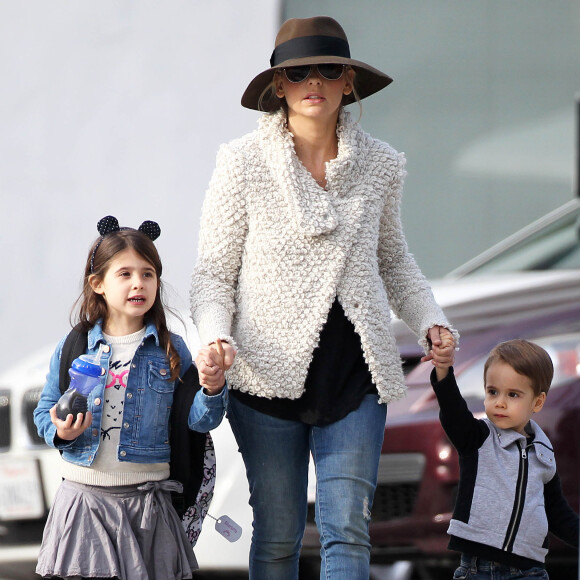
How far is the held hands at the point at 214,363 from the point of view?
3.01 m

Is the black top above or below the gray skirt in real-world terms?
above

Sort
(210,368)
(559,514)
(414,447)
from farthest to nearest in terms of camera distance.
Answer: (414,447) < (559,514) < (210,368)

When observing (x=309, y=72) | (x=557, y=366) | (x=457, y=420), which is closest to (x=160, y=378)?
(x=457, y=420)

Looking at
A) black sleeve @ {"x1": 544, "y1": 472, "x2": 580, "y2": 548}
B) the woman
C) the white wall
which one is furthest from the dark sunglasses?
the white wall

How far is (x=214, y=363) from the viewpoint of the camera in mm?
3021

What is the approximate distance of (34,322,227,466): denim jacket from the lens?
3.12 metres

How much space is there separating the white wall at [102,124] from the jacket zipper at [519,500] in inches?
192

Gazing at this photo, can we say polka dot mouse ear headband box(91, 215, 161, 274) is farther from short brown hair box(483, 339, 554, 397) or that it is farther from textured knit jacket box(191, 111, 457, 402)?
short brown hair box(483, 339, 554, 397)

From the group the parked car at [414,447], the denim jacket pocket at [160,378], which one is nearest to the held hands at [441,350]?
the denim jacket pocket at [160,378]

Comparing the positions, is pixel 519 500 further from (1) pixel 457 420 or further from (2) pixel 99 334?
(2) pixel 99 334

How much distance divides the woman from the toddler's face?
22 cm

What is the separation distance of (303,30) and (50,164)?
4991 mm

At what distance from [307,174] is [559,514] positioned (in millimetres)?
1175

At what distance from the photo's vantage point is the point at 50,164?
8.04 metres
